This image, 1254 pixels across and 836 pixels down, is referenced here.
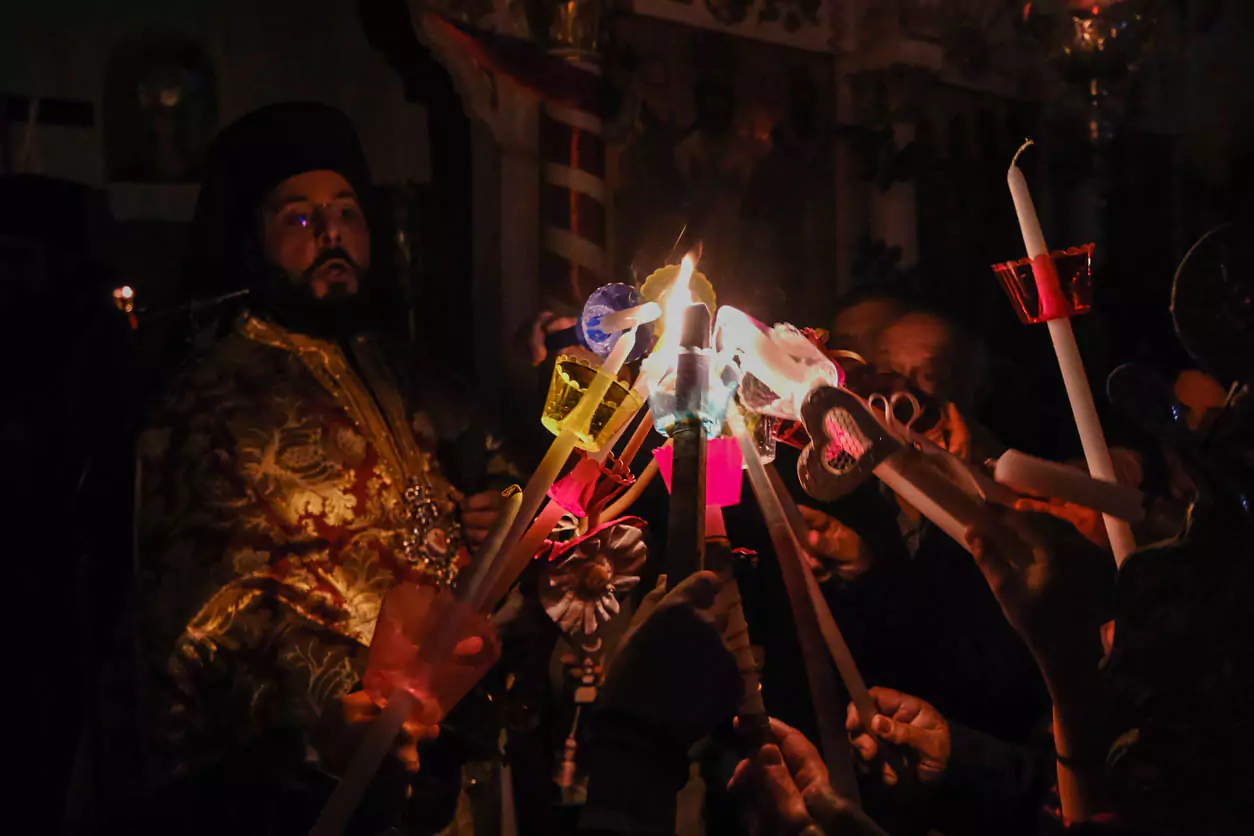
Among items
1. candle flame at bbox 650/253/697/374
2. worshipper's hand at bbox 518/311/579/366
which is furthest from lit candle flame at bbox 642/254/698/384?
worshipper's hand at bbox 518/311/579/366

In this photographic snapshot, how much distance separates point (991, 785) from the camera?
208 cm

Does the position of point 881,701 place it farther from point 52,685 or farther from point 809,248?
point 809,248

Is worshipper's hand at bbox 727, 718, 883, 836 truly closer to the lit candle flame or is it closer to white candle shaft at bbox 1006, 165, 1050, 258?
the lit candle flame

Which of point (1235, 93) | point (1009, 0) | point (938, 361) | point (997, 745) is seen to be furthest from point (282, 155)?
point (1235, 93)

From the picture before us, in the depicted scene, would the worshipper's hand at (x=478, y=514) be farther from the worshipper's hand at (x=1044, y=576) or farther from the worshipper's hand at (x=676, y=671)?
the worshipper's hand at (x=1044, y=576)

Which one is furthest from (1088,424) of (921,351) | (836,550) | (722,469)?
(921,351)

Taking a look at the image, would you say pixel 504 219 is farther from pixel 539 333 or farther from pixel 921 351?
pixel 921 351

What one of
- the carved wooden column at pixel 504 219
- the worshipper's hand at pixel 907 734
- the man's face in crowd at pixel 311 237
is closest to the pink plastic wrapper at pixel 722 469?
the worshipper's hand at pixel 907 734

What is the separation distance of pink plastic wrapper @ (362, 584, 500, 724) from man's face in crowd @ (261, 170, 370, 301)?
120 cm

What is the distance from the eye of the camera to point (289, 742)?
2375mm

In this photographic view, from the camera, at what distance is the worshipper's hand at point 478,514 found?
268cm

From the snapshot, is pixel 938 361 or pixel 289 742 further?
pixel 938 361

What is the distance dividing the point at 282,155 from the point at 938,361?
5.52 feet

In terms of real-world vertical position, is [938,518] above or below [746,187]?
below
